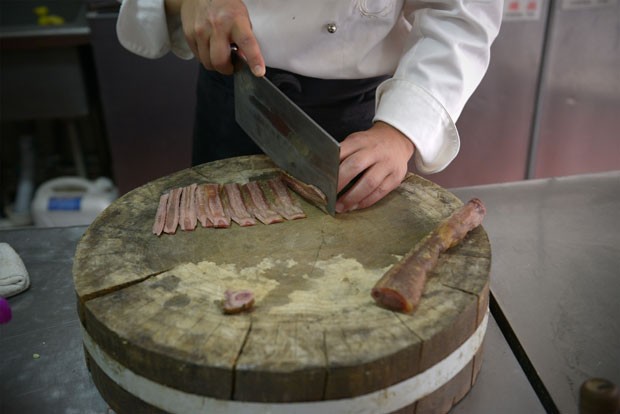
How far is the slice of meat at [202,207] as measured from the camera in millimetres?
1300

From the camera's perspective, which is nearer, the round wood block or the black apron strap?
the round wood block

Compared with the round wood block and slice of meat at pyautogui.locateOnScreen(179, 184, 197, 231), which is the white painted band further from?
slice of meat at pyautogui.locateOnScreen(179, 184, 197, 231)

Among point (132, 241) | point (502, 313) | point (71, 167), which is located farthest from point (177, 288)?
point (71, 167)

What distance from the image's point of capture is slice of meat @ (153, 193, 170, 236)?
127 cm

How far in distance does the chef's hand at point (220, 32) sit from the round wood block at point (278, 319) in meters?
0.38

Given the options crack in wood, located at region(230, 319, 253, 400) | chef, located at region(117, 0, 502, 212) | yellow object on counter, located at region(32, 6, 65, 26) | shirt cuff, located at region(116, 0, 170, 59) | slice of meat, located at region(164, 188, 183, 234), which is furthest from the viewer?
yellow object on counter, located at region(32, 6, 65, 26)

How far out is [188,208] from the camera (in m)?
1.34

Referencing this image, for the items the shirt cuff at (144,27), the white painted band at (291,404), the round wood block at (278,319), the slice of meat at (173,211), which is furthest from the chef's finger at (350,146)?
the shirt cuff at (144,27)

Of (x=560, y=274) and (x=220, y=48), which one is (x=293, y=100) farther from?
(x=560, y=274)

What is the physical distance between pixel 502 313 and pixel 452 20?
0.66 metres

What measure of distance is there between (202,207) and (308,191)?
0.76 ft

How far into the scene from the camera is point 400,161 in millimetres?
1382

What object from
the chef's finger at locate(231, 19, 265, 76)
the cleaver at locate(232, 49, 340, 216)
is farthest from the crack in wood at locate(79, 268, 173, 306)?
the chef's finger at locate(231, 19, 265, 76)

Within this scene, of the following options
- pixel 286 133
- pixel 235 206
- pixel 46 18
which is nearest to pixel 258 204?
pixel 235 206
